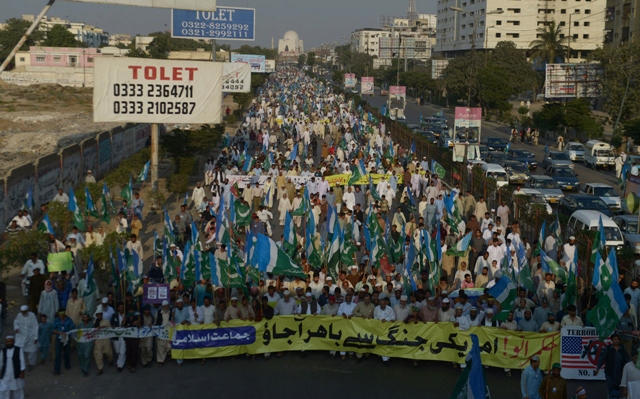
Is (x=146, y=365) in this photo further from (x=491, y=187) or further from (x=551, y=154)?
(x=551, y=154)

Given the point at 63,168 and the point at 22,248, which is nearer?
the point at 22,248

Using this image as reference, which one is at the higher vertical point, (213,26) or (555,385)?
(213,26)

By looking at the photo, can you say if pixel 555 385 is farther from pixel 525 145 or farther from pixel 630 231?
pixel 525 145

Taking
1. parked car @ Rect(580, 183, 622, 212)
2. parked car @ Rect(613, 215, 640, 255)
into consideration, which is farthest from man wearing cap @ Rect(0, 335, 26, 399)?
parked car @ Rect(580, 183, 622, 212)

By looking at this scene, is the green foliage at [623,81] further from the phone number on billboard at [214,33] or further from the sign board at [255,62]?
the sign board at [255,62]

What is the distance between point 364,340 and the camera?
11297 millimetres

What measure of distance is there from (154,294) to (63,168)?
45.5ft

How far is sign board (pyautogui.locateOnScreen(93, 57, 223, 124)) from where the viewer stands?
2167cm

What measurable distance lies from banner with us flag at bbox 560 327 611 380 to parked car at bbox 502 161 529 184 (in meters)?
19.4

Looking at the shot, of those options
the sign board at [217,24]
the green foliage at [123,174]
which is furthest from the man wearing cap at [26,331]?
the sign board at [217,24]

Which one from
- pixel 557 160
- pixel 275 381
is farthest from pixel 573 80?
pixel 275 381

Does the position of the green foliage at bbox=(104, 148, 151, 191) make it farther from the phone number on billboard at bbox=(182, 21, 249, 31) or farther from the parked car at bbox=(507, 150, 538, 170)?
the parked car at bbox=(507, 150, 538, 170)

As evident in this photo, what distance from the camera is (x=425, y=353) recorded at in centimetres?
1111

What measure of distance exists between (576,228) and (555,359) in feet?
27.3
